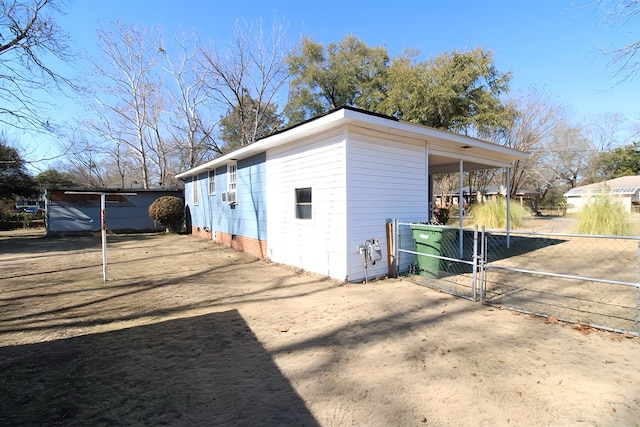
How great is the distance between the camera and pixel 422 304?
16.6ft

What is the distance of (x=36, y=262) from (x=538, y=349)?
38.9 ft

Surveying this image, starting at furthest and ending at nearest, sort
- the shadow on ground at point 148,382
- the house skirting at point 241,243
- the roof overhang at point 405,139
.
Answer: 1. the house skirting at point 241,243
2. the roof overhang at point 405,139
3. the shadow on ground at point 148,382

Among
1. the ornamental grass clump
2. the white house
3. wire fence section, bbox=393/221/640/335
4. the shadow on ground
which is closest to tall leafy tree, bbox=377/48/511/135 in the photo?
the ornamental grass clump

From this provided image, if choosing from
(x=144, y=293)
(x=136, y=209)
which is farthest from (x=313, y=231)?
(x=136, y=209)

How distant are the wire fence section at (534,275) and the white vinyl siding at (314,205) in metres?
1.35

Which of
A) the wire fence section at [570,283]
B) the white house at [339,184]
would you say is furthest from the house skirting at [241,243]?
the wire fence section at [570,283]

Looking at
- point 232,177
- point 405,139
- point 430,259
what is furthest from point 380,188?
point 232,177

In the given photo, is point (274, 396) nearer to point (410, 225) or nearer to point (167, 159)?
point (410, 225)

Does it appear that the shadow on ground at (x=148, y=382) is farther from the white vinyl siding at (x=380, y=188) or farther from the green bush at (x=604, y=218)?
the green bush at (x=604, y=218)

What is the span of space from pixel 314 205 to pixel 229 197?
5.55 meters

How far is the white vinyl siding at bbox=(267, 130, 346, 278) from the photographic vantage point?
251 inches

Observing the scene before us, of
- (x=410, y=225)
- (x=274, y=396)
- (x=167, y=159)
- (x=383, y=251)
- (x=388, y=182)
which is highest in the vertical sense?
(x=167, y=159)

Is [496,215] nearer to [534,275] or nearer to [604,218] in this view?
[604,218]

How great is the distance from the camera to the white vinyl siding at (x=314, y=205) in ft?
20.9
